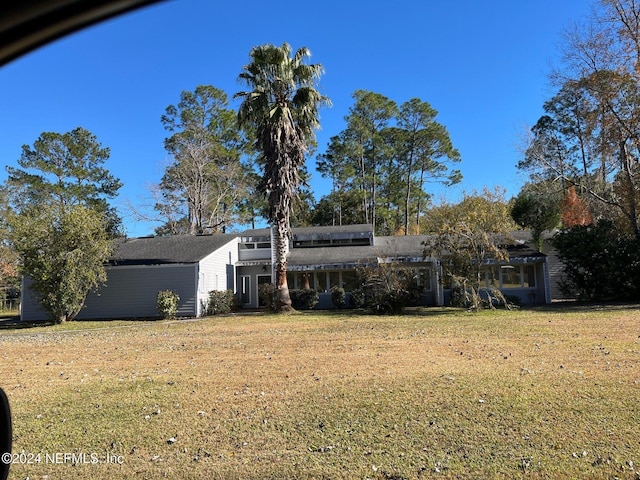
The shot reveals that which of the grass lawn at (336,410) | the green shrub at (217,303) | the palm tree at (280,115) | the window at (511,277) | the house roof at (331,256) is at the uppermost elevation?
the palm tree at (280,115)

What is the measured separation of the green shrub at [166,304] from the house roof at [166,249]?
6.08 feet

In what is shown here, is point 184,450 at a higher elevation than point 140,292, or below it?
below

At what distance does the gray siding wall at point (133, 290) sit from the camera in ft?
71.5

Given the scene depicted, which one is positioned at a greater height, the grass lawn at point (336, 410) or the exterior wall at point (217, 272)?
the exterior wall at point (217, 272)

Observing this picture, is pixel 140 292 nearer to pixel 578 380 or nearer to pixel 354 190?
pixel 578 380

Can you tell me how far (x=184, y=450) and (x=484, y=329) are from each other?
1061 cm

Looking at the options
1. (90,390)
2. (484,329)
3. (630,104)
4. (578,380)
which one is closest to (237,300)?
(484,329)

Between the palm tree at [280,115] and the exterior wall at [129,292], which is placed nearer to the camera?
the palm tree at [280,115]

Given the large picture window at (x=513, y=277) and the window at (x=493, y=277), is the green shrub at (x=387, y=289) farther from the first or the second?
the large picture window at (x=513, y=277)

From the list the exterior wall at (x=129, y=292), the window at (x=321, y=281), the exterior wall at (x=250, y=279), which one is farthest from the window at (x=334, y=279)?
the exterior wall at (x=129, y=292)

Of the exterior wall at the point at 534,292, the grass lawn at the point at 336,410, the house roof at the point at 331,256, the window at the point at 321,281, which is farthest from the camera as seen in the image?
the window at the point at 321,281

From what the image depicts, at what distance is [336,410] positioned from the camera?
17.7 ft

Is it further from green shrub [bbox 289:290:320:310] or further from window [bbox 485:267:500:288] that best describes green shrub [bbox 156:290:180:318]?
window [bbox 485:267:500:288]

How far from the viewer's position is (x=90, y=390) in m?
6.71
